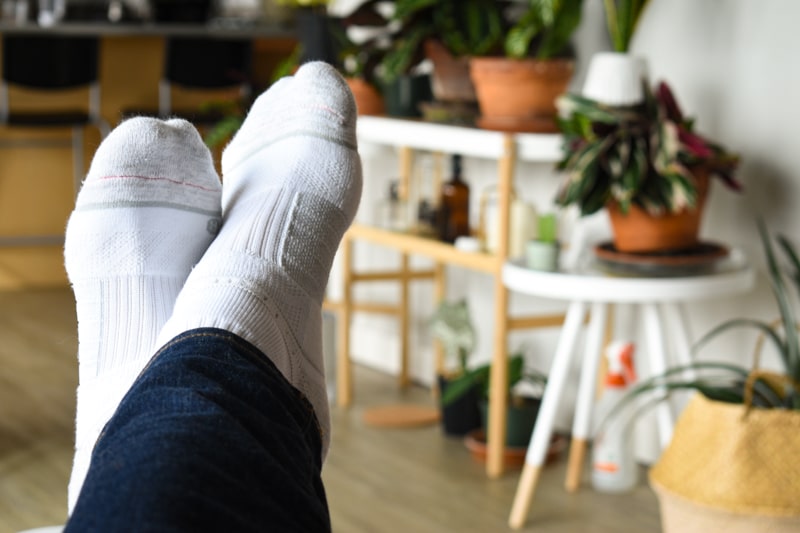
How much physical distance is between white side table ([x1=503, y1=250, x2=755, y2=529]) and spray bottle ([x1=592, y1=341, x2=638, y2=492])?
1.9 inches

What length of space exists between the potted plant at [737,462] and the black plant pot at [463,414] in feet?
3.00

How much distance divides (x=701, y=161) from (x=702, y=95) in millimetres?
358

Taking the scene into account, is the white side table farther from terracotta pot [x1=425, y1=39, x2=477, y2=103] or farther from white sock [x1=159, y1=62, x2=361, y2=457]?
white sock [x1=159, y1=62, x2=361, y2=457]

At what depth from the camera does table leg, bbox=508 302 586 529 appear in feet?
7.26

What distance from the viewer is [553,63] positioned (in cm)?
251

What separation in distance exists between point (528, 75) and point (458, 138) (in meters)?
0.20

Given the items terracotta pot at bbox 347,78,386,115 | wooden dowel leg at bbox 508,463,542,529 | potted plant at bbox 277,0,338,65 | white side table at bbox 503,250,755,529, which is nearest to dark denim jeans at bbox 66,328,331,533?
white side table at bbox 503,250,755,529

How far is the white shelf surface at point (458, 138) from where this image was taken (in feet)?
7.94

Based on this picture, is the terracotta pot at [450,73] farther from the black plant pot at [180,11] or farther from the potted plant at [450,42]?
the black plant pot at [180,11]

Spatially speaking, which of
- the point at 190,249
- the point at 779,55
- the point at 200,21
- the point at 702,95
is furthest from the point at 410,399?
the point at 200,21

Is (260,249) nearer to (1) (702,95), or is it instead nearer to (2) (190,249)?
(2) (190,249)

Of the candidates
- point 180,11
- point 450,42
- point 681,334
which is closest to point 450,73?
point 450,42

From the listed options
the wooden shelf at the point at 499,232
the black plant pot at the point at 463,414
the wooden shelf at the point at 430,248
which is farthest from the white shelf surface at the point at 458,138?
the black plant pot at the point at 463,414

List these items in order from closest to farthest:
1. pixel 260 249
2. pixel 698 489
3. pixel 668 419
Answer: pixel 260 249 → pixel 698 489 → pixel 668 419
